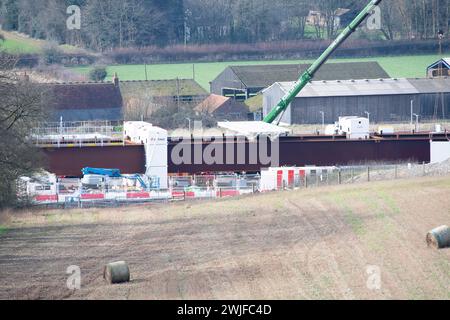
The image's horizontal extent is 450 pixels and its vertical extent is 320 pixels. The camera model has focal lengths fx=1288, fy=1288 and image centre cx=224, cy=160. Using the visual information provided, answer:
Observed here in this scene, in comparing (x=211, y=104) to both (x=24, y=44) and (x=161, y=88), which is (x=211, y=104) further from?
(x=24, y=44)

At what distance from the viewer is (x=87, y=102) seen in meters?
75.2

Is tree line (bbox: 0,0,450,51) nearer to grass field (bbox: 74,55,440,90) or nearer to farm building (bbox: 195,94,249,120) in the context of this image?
grass field (bbox: 74,55,440,90)

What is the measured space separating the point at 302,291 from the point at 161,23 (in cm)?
8339

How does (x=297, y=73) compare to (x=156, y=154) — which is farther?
(x=297, y=73)

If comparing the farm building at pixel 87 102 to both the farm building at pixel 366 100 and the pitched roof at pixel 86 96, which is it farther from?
the farm building at pixel 366 100

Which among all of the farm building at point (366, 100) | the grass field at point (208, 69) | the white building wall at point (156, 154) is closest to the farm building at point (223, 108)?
the farm building at point (366, 100)

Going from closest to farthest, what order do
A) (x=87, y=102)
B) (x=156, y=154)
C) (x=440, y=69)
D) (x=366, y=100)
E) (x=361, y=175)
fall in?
(x=361, y=175), (x=156, y=154), (x=87, y=102), (x=366, y=100), (x=440, y=69)

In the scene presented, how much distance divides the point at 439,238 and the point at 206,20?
84.9 metres

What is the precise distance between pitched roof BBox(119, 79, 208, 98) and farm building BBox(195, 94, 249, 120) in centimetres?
321

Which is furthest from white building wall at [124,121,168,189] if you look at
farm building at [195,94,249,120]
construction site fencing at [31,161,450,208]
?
farm building at [195,94,249,120]

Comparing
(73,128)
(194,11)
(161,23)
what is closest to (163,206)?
(73,128)

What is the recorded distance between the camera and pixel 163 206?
140ft

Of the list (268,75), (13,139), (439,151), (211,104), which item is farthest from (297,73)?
(13,139)
